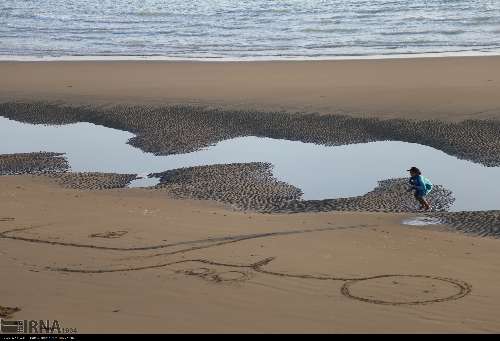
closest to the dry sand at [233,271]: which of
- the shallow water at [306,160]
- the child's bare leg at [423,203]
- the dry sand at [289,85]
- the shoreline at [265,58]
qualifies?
the child's bare leg at [423,203]

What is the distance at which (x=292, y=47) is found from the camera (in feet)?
96.7

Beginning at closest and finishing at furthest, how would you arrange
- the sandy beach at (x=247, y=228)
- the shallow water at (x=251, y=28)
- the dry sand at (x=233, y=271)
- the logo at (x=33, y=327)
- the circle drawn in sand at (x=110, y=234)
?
the logo at (x=33, y=327)
the dry sand at (x=233, y=271)
the sandy beach at (x=247, y=228)
the circle drawn in sand at (x=110, y=234)
the shallow water at (x=251, y=28)

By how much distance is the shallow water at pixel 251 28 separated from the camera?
1145 inches

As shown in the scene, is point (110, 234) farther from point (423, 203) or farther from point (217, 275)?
point (423, 203)

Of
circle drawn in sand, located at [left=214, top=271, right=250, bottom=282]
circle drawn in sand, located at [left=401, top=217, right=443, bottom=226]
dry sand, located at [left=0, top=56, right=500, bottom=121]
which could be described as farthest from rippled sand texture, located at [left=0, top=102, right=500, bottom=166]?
circle drawn in sand, located at [left=214, top=271, right=250, bottom=282]

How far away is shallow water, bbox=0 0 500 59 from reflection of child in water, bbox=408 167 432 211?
15768mm

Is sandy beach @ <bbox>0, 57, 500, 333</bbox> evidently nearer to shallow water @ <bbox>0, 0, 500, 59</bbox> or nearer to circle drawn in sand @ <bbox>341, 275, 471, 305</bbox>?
circle drawn in sand @ <bbox>341, 275, 471, 305</bbox>

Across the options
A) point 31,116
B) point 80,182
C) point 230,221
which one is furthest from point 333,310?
point 31,116

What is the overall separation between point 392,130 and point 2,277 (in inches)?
378

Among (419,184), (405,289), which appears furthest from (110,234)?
(419,184)

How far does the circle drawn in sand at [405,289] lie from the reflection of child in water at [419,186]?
10.7 ft

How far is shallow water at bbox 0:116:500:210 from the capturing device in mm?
12984

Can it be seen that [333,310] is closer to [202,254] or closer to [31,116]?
[202,254]

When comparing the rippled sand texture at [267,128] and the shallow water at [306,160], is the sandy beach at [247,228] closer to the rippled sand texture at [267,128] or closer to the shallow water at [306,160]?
the rippled sand texture at [267,128]
